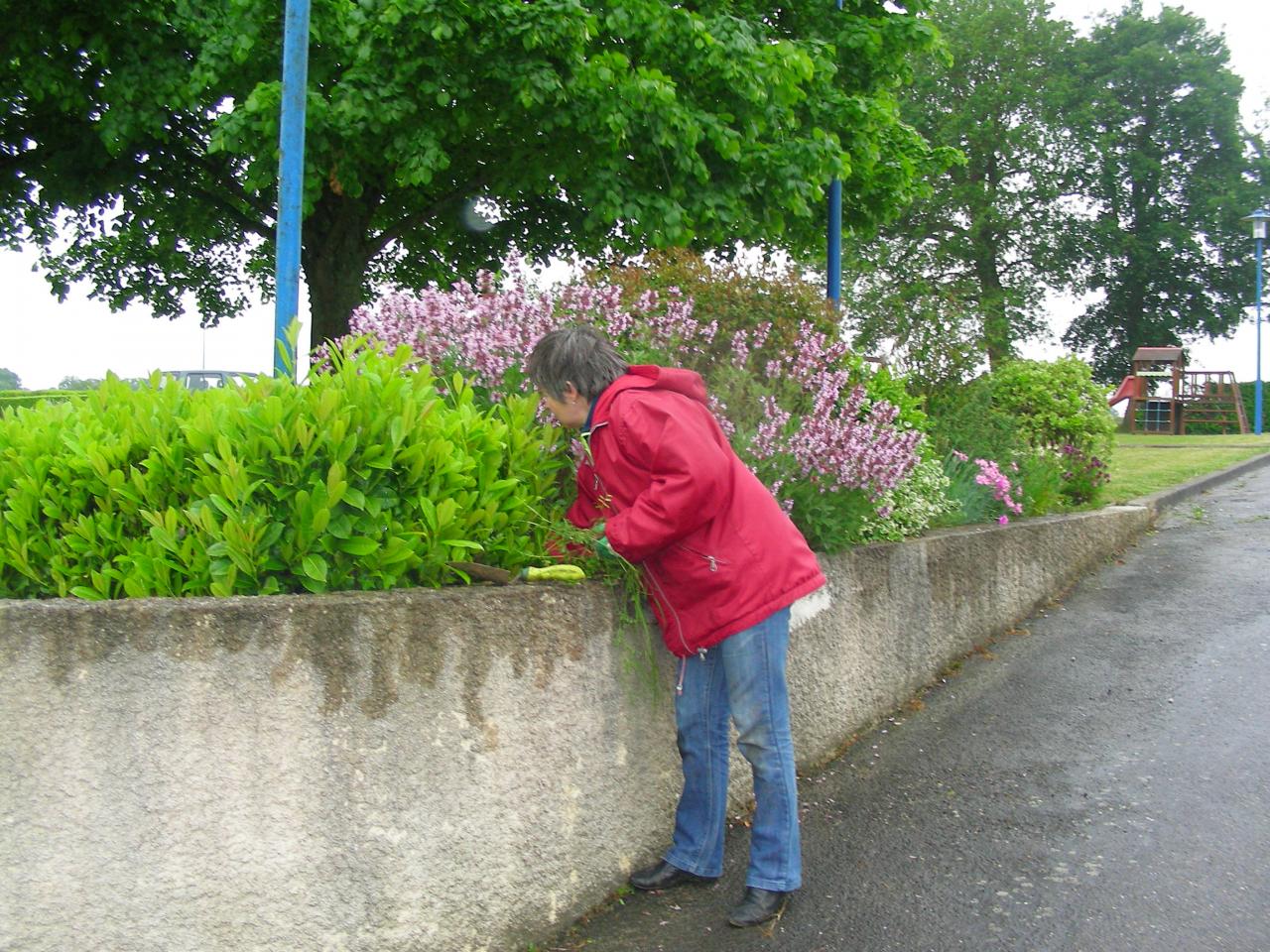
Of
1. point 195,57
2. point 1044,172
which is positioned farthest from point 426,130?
point 1044,172

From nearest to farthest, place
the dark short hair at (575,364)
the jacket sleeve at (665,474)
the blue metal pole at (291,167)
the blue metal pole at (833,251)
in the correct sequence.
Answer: the jacket sleeve at (665,474) → the dark short hair at (575,364) → the blue metal pole at (291,167) → the blue metal pole at (833,251)

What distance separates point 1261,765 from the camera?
4.73 meters

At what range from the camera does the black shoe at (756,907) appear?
355 cm

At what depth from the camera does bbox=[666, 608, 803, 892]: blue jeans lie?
3.55 meters

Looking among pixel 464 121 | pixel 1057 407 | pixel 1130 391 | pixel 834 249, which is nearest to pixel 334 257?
pixel 464 121

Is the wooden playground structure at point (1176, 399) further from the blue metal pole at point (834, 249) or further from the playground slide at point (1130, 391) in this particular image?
the blue metal pole at point (834, 249)

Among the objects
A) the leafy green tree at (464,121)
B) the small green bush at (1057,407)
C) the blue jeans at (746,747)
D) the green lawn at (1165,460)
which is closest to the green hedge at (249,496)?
the blue jeans at (746,747)

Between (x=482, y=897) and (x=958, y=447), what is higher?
(x=958, y=447)

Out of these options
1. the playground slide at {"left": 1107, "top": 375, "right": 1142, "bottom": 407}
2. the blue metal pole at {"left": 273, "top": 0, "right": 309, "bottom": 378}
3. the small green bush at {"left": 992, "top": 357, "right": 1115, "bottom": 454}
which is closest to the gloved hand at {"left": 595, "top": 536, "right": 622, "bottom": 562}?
the blue metal pole at {"left": 273, "top": 0, "right": 309, "bottom": 378}

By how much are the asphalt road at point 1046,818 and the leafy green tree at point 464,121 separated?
6898 millimetres

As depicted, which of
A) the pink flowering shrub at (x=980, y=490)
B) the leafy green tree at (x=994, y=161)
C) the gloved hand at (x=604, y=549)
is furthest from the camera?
the leafy green tree at (x=994, y=161)

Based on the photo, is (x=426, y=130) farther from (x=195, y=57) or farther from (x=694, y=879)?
(x=694, y=879)

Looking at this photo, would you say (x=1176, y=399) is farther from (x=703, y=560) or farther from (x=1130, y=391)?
(x=703, y=560)

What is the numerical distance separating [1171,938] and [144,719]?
9.44 feet
